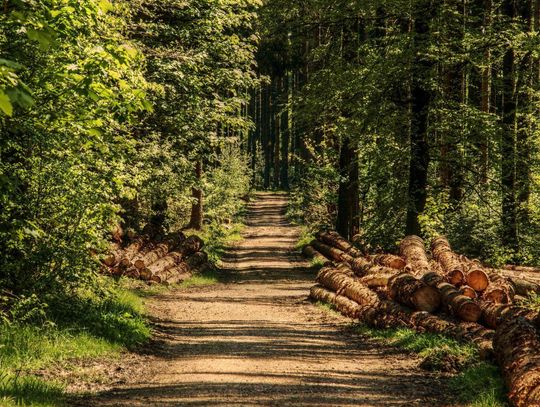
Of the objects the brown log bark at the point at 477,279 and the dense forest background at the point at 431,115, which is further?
the dense forest background at the point at 431,115

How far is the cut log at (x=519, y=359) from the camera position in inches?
252

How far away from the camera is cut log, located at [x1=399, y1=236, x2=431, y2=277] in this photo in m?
14.0

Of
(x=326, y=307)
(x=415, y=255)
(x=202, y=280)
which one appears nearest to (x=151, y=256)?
(x=202, y=280)

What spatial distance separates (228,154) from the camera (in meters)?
42.6

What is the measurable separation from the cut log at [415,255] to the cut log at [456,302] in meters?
1.62

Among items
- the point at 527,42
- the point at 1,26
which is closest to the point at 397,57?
the point at 527,42

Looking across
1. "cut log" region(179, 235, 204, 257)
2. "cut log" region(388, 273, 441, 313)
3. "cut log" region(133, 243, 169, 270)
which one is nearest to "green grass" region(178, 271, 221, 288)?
"cut log" region(179, 235, 204, 257)

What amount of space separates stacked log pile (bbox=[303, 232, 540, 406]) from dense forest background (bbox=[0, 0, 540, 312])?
8.87 feet

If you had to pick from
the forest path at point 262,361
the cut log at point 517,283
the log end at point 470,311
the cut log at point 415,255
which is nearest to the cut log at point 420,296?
the log end at point 470,311

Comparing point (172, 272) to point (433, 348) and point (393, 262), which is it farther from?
point (433, 348)

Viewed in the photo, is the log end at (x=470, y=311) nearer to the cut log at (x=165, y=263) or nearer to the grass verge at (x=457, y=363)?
the grass verge at (x=457, y=363)

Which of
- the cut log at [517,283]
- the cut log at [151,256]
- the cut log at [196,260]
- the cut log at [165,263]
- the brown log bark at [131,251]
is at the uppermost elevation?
the cut log at [517,283]

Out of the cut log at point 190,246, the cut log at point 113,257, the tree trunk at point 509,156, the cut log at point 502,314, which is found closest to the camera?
the cut log at point 502,314

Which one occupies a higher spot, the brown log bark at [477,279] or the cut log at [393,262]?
the brown log bark at [477,279]
